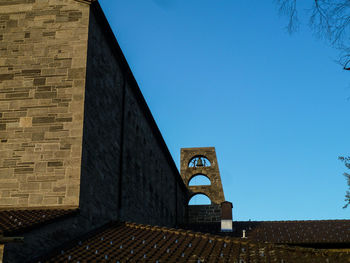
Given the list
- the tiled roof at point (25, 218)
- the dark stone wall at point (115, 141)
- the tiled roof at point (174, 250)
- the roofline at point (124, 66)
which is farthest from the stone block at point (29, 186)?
the roofline at point (124, 66)

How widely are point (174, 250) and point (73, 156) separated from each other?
160 inches

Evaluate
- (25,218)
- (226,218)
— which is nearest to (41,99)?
(25,218)

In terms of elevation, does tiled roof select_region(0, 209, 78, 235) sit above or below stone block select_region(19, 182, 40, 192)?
below

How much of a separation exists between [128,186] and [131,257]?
740 cm

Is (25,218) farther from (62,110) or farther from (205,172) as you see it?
(205,172)

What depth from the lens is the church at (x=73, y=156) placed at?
11086 millimetres

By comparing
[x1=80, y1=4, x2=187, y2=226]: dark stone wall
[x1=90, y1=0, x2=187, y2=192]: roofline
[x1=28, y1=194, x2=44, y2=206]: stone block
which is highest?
[x1=90, y1=0, x2=187, y2=192]: roofline

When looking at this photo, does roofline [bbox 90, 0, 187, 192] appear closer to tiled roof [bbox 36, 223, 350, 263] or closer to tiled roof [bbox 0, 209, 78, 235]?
tiled roof [bbox 0, 209, 78, 235]

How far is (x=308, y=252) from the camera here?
36.6 feet

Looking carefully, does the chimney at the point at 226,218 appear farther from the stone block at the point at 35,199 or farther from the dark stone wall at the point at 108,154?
the stone block at the point at 35,199

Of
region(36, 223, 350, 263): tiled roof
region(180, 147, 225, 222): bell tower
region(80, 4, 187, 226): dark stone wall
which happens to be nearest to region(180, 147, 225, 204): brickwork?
region(180, 147, 225, 222): bell tower

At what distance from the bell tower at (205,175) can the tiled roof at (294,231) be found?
22.4 ft

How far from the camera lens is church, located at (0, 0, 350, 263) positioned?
11.1 m

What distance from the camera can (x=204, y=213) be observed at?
36.2 meters
